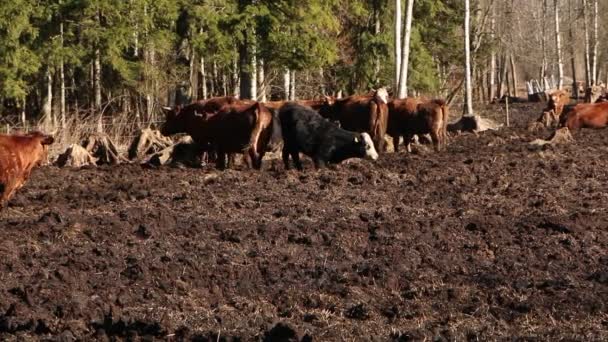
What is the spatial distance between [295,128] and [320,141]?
2.07 feet

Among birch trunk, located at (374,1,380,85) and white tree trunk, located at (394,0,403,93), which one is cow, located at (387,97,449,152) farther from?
birch trunk, located at (374,1,380,85)

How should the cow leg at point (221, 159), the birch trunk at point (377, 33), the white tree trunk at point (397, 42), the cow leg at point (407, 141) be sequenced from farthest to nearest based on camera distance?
the birch trunk at point (377, 33), the white tree trunk at point (397, 42), the cow leg at point (407, 141), the cow leg at point (221, 159)

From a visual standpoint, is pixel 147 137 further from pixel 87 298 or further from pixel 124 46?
pixel 87 298

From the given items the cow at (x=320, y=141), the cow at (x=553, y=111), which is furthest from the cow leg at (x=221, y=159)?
the cow at (x=553, y=111)

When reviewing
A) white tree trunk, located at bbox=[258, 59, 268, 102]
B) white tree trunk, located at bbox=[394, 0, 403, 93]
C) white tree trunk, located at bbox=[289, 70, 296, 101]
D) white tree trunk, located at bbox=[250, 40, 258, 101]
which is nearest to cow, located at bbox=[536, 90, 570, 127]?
white tree trunk, located at bbox=[394, 0, 403, 93]

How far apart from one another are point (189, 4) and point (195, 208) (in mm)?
19877

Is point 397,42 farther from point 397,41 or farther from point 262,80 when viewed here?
point 262,80

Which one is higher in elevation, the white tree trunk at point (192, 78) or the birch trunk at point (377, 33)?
the birch trunk at point (377, 33)

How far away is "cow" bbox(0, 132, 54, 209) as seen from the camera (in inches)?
587

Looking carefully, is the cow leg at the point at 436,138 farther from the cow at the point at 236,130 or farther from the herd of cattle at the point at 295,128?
the cow at the point at 236,130

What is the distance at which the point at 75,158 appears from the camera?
22.4 metres

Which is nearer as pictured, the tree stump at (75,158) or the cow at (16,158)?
the cow at (16,158)

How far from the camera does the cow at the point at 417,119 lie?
24.5m

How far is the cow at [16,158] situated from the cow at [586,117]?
1641 cm
